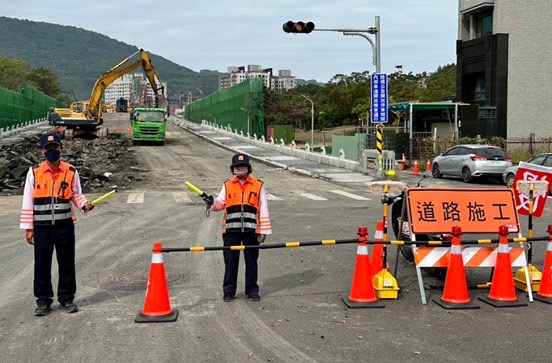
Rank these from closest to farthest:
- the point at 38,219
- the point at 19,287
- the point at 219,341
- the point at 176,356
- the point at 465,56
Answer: the point at 176,356 → the point at 219,341 → the point at 38,219 → the point at 19,287 → the point at 465,56

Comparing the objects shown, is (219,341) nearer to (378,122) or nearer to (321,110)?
(378,122)

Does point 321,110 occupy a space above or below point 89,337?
above

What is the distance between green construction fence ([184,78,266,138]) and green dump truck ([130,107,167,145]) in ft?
35.5

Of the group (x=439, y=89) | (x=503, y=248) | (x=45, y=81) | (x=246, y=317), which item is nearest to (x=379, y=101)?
(x=503, y=248)

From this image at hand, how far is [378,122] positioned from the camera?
84.2ft

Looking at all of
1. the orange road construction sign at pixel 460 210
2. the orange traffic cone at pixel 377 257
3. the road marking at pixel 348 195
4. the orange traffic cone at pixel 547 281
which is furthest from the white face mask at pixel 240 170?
the road marking at pixel 348 195

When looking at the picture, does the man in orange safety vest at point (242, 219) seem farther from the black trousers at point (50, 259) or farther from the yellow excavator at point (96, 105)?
the yellow excavator at point (96, 105)

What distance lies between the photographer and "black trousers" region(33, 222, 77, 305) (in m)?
7.02

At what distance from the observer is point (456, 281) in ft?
23.9

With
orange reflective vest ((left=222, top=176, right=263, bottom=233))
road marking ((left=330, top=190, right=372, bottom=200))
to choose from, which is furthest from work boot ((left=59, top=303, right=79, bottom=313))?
road marking ((left=330, top=190, right=372, bottom=200))

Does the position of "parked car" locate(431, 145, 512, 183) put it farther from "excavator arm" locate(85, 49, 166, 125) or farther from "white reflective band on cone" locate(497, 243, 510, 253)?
"excavator arm" locate(85, 49, 166, 125)

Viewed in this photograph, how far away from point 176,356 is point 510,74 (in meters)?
39.8

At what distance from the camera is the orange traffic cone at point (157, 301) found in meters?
6.71

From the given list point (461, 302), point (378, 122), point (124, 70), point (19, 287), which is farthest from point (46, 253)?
point (124, 70)
